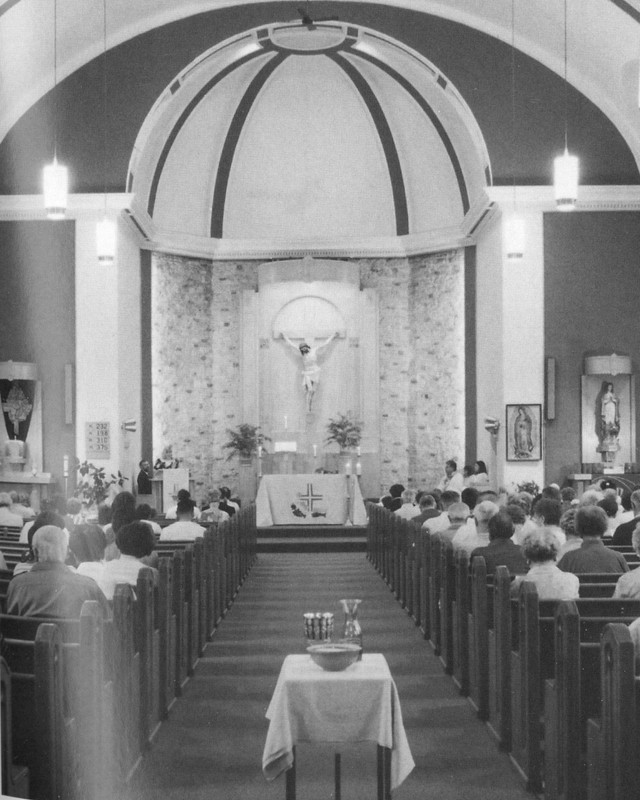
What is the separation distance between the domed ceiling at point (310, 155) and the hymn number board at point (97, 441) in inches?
117

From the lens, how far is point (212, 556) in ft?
23.7

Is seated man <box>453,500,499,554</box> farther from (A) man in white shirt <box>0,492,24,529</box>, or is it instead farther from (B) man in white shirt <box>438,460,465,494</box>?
(B) man in white shirt <box>438,460,465,494</box>

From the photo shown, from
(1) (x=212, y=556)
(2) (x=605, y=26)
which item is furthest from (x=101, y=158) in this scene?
(1) (x=212, y=556)

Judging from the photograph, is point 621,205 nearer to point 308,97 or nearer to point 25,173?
point 308,97

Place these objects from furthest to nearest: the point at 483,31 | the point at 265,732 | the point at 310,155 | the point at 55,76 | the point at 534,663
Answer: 1. the point at 310,155
2. the point at 483,31
3. the point at 55,76
4. the point at 265,732
5. the point at 534,663

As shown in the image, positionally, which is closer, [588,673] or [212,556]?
[588,673]

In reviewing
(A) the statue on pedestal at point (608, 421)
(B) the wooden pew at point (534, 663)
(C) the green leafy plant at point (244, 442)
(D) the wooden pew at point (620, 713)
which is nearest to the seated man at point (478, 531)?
(B) the wooden pew at point (534, 663)

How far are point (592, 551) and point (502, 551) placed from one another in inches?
19.6

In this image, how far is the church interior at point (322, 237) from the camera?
1280 centimetres

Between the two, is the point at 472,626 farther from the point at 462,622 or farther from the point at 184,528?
the point at 184,528

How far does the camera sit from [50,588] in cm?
413

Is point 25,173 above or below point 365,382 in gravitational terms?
above

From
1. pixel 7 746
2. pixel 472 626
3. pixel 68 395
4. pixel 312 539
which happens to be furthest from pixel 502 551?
pixel 68 395

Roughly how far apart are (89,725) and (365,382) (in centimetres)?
1323
